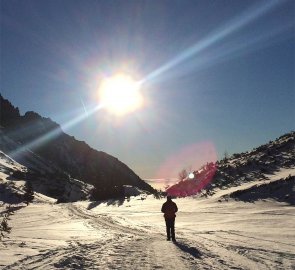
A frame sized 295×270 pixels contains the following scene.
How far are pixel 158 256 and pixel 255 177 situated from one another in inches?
1189

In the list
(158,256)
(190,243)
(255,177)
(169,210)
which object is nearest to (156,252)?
(158,256)

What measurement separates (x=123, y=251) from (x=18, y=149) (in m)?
148

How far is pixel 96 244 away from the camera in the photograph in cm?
1468

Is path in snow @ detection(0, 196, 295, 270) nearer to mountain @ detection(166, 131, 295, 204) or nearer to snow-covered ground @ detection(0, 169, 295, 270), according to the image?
snow-covered ground @ detection(0, 169, 295, 270)

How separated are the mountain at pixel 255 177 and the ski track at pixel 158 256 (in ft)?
58.8

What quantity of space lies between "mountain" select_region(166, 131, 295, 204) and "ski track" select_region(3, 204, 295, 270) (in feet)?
58.8

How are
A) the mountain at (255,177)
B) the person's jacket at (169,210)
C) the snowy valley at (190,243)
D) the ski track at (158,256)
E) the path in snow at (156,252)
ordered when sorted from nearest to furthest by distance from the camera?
the ski track at (158,256), the path in snow at (156,252), the snowy valley at (190,243), the person's jacket at (169,210), the mountain at (255,177)

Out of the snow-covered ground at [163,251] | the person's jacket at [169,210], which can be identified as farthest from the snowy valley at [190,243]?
the person's jacket at [169,210]

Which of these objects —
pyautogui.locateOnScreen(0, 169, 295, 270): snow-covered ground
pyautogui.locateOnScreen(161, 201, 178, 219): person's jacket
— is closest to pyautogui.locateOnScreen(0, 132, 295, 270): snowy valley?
pyautogui.locateOnScreen(0, 169, 295, 270): snow-covered ground

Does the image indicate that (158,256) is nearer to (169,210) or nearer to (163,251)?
(163,251)

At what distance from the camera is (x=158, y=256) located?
40.5ft

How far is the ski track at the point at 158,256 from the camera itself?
10852 mm

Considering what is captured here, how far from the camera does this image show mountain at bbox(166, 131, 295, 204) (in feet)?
111

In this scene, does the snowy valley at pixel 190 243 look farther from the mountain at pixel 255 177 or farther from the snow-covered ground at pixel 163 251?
the mountain at pixel 255 177
